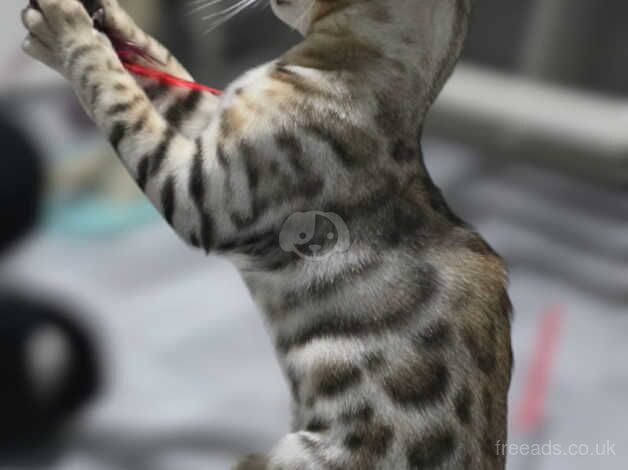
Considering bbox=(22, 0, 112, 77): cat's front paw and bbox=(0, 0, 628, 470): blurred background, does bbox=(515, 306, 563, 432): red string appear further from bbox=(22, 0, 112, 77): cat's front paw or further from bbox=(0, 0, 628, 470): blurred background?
bbox=(22, 0, 112, 77): cat's front paw

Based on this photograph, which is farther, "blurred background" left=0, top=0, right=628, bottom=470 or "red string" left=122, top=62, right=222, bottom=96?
"blurred background" left=0, top=0, right=628, bottom=470

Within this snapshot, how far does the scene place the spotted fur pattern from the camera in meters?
0.46

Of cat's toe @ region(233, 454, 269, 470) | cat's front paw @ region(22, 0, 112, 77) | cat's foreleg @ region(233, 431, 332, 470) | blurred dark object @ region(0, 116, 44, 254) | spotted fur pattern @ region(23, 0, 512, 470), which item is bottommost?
blurred dark object @ region(0, 116, 44, 254)

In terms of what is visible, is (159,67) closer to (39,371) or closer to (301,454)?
(301,454)

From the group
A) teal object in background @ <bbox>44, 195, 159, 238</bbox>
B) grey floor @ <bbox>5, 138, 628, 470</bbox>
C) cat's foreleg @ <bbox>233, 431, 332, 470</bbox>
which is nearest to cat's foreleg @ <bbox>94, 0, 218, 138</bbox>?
cat's foreleg @ <bbox>233, 431, 332, 470</bbox>

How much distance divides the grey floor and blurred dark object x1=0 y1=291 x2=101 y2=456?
1.8 inches

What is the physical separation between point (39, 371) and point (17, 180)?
0.39m

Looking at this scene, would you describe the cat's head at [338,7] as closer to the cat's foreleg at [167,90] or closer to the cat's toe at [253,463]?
the cat's foreleg at [167,90]

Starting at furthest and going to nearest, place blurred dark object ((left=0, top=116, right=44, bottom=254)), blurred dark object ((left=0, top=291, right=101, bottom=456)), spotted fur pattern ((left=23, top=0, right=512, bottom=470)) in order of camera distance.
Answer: blurred dark object ((left=0, top=116, right=44, bottom=254)) → blurred dark object ((left=0, top=291, right=101, bottom=456)) → spotted fur pattern ((left=23, top=0, right=512, bottom=470))

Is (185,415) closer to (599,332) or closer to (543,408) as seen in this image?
(543,408)

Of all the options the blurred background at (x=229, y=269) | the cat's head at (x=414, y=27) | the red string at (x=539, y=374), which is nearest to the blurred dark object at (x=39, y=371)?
the blurred background at (x=229, y=269)

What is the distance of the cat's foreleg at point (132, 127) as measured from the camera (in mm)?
468

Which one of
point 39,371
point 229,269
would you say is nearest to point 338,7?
point 39,371

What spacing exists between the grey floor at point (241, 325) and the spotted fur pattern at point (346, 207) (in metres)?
0.86
